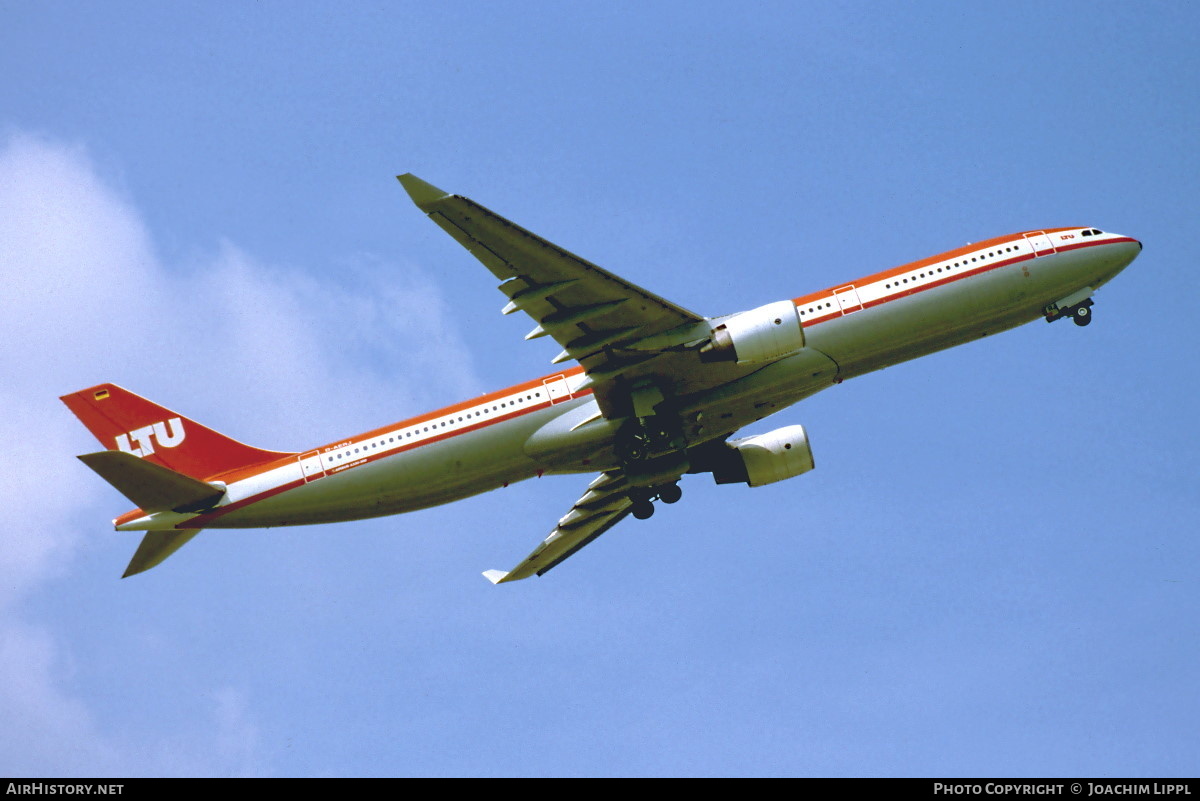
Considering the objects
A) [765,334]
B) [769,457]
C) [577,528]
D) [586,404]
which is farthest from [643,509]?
[765,334]

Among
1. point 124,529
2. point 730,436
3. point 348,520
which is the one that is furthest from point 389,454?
point 730,436

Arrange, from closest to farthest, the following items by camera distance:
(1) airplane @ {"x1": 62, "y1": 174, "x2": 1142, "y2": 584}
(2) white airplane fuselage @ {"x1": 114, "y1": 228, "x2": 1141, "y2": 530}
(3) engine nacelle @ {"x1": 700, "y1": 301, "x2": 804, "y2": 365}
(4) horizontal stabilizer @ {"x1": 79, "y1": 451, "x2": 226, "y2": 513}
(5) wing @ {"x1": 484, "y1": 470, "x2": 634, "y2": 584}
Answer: (4) horizontal stabilizer @ {"x1": 79, "y1": 451, "x2": 226, "y2": 513}
(3) engine nacelle @ {"x1": 700, "y1": 301, "x2": 804, "y2": 365}
(1) airplane @ {"x1": 62, "y1": 174, "x2": 1142, "y2": 584}
(2) white airplane fuselage @ {"x1": 114, "y1": 228, "x2": 1141, "y2": 530}
(5) wing @ {"x1": 484, "y1": 470, "x2": 634, "y2": 584}

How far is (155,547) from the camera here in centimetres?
3859

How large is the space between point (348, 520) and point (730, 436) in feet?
47.3

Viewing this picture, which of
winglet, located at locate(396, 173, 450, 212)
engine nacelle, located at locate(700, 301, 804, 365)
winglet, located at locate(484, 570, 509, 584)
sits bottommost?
winglet, located at locate(484, 570, 509, 584)

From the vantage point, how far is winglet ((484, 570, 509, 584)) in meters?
46.9

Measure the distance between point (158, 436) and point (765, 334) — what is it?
69.1ft

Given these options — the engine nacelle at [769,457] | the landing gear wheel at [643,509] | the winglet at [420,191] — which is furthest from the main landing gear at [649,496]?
the winglet at [420,191]

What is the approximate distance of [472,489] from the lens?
128 feet

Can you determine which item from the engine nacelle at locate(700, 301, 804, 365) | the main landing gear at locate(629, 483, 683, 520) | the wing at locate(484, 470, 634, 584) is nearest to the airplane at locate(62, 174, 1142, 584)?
the engine nacelle at locate(700, 301, 804, 365)

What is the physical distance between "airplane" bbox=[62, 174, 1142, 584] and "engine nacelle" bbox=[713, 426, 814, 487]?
13.2ft

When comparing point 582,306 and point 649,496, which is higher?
point 582,306

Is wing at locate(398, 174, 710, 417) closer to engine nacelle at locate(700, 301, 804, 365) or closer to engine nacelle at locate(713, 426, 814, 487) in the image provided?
engine nacelle at locate(700, 301, 804, 365)

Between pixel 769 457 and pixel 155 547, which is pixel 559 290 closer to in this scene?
pixel 769 457
